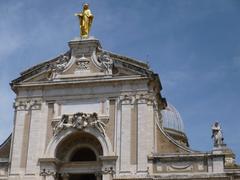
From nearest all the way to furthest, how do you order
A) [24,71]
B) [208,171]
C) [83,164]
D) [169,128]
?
[208,171]
[83,164]
[24,71]
[169,128]

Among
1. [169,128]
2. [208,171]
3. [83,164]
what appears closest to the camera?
[208,171]

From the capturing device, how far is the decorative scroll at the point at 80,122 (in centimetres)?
2742

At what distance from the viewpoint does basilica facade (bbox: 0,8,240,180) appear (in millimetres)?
26203

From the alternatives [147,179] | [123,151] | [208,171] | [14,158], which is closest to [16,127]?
[14,158]

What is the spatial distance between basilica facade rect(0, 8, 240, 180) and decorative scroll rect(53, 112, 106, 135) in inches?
2.0

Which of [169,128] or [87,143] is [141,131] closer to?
[87,143]

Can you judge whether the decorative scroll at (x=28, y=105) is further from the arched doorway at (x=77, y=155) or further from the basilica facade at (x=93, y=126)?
the arched doorway at (x=77, y=155)

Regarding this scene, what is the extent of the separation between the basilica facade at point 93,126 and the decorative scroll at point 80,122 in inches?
2.0

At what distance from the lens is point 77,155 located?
96.6 feet

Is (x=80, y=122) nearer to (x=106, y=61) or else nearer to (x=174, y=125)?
(x=106, y=61)

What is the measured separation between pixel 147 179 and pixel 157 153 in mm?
1606

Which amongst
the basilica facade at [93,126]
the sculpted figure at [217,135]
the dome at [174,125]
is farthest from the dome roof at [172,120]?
the sculpted figure at [217,135]

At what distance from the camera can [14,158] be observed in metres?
27.9

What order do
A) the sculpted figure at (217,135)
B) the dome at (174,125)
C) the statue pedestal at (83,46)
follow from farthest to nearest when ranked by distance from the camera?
1. the dome at (174,125)
2. the statue pedestal at (83,46)
3. the sculpted figure at (217,135)
